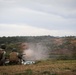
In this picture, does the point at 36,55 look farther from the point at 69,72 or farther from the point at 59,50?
the point at 69,72

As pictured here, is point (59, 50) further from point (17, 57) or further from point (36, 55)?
point (17, 57)

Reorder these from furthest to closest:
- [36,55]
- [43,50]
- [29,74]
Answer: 1. [43,50]
2. [36,55]
3. [29,74]

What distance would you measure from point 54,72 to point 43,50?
34.5m

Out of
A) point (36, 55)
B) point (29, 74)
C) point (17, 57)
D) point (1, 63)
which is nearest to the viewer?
point (29, 74)

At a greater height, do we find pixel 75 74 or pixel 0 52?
pixel 0 52

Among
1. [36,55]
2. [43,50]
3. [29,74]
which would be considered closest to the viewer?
[29,74]

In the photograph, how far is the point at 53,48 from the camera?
191 feet

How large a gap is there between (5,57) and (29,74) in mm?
10196

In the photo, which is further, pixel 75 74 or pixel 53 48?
pixel 53 48

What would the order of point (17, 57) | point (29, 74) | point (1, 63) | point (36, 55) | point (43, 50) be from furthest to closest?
point (43, 50)
point (36, 55)
point (17, 57)
point (1, 63)
point (29, 74)

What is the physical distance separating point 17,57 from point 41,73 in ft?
35.9

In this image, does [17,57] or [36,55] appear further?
[36,55]

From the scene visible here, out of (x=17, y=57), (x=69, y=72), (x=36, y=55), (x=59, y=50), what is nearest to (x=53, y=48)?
(x=59, y=50)

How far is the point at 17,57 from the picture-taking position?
3127 cm
